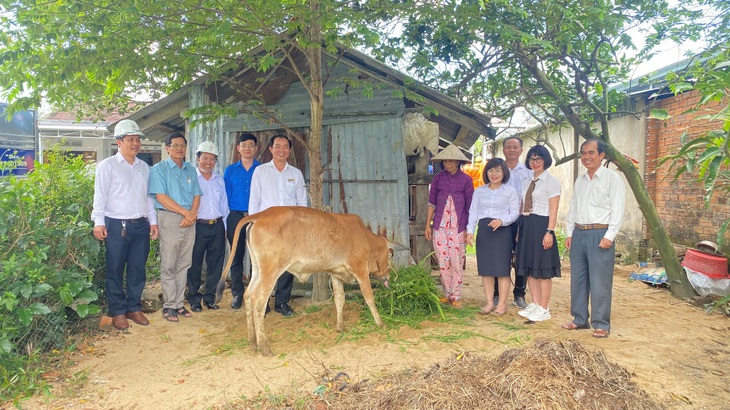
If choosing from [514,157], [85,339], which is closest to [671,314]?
[514,157]

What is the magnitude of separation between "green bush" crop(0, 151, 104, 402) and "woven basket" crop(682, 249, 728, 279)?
738cm

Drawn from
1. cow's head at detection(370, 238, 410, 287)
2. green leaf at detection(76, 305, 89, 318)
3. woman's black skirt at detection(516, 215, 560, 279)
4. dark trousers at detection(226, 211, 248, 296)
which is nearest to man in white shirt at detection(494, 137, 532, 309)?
woman's black skirt at detection(516, 215, 560, 279)

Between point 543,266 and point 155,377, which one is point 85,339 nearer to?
point 155,377

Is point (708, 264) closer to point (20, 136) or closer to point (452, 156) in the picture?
point (452, 156)

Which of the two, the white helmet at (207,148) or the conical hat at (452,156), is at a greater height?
the white helmet at (207,148)

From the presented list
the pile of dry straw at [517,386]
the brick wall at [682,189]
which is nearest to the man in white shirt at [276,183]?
the pile of dry straw at [517,386]

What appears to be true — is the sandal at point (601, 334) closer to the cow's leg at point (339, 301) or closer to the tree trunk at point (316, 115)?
the cow's leg at point (339, 301)

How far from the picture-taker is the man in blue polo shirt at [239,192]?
5750 mm

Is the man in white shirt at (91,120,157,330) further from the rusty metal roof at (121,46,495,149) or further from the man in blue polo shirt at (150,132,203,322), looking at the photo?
the rusty metal roof at (121,46,495,149)

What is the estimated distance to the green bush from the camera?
12.2 feet

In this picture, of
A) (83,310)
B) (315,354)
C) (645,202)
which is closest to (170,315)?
(83,310)

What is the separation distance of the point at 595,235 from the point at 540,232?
0.55 metres

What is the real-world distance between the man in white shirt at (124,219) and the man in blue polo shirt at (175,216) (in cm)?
13

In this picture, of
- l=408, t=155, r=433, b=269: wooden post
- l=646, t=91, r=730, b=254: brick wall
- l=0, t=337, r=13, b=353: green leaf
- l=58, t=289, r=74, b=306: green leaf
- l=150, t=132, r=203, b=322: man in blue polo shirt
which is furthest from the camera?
l=646, t=91, r=730, b=254: brick wall
